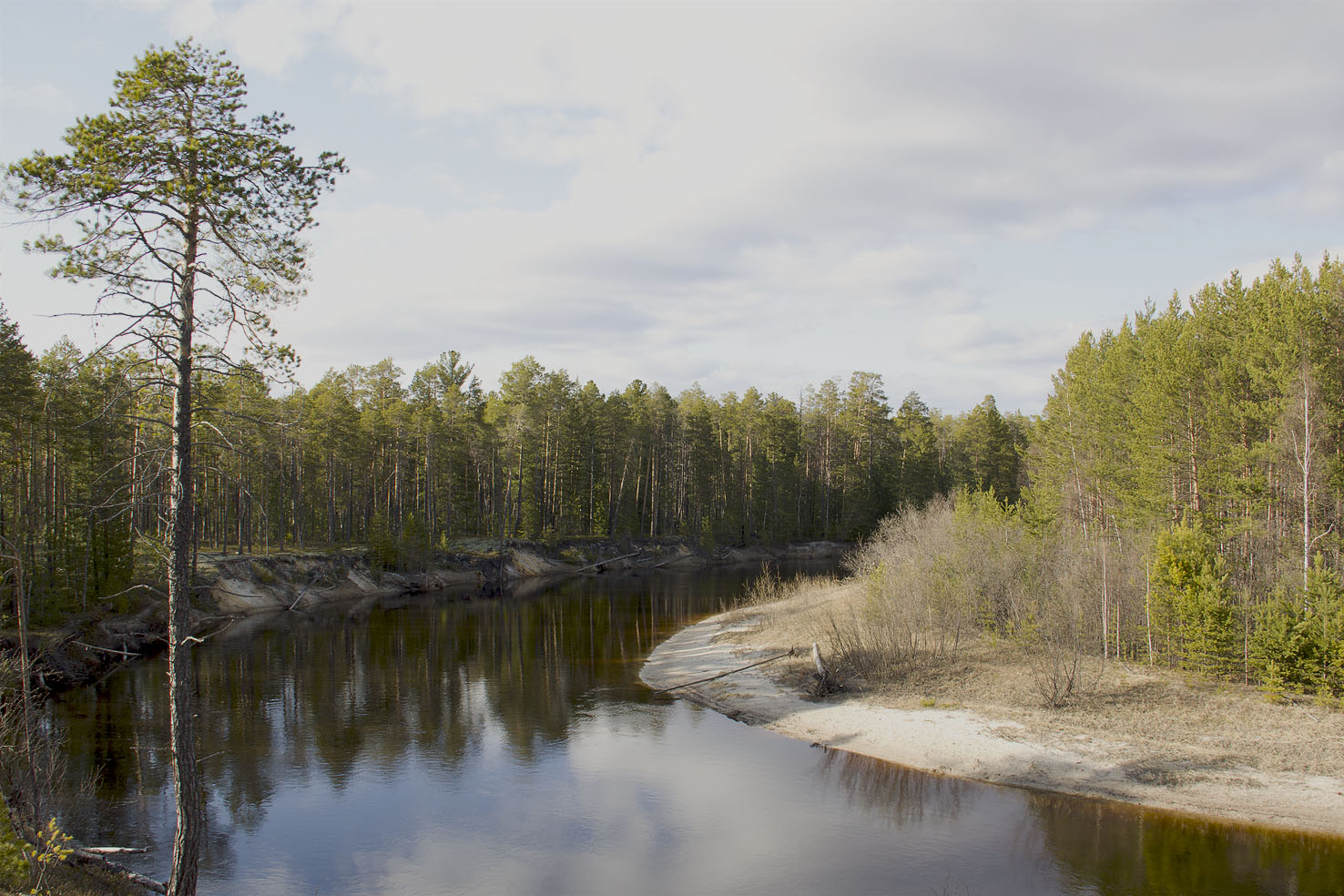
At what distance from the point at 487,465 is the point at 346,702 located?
1856 inches

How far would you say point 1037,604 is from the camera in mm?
28812

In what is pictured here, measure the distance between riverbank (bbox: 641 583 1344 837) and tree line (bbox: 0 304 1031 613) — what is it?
2284cm

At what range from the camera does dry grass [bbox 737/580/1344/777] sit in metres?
19.6

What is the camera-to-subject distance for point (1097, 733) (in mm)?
21500

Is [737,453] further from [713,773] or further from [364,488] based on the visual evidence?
[713,773]

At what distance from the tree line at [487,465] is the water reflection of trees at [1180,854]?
29.5 m

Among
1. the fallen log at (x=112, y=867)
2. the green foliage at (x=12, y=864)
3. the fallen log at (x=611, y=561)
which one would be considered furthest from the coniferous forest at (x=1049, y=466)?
the fallen log at (x=112, y=867)

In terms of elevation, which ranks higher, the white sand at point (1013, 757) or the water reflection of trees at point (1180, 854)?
the white sand at point (1013, 757)

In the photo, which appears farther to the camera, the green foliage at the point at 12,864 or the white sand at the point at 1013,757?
the white sand at the point at 1013,757

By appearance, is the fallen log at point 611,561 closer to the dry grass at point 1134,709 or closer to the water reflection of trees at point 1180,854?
the dry grass at point 1134,709

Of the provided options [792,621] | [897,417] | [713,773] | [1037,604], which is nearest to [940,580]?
[1037,604]

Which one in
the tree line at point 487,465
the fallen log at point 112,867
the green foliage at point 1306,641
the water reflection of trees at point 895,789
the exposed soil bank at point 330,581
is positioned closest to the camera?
the fallen log at point 112,867

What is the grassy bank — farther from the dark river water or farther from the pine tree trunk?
the pine tree trunk

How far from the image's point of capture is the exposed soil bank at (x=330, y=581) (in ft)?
102
